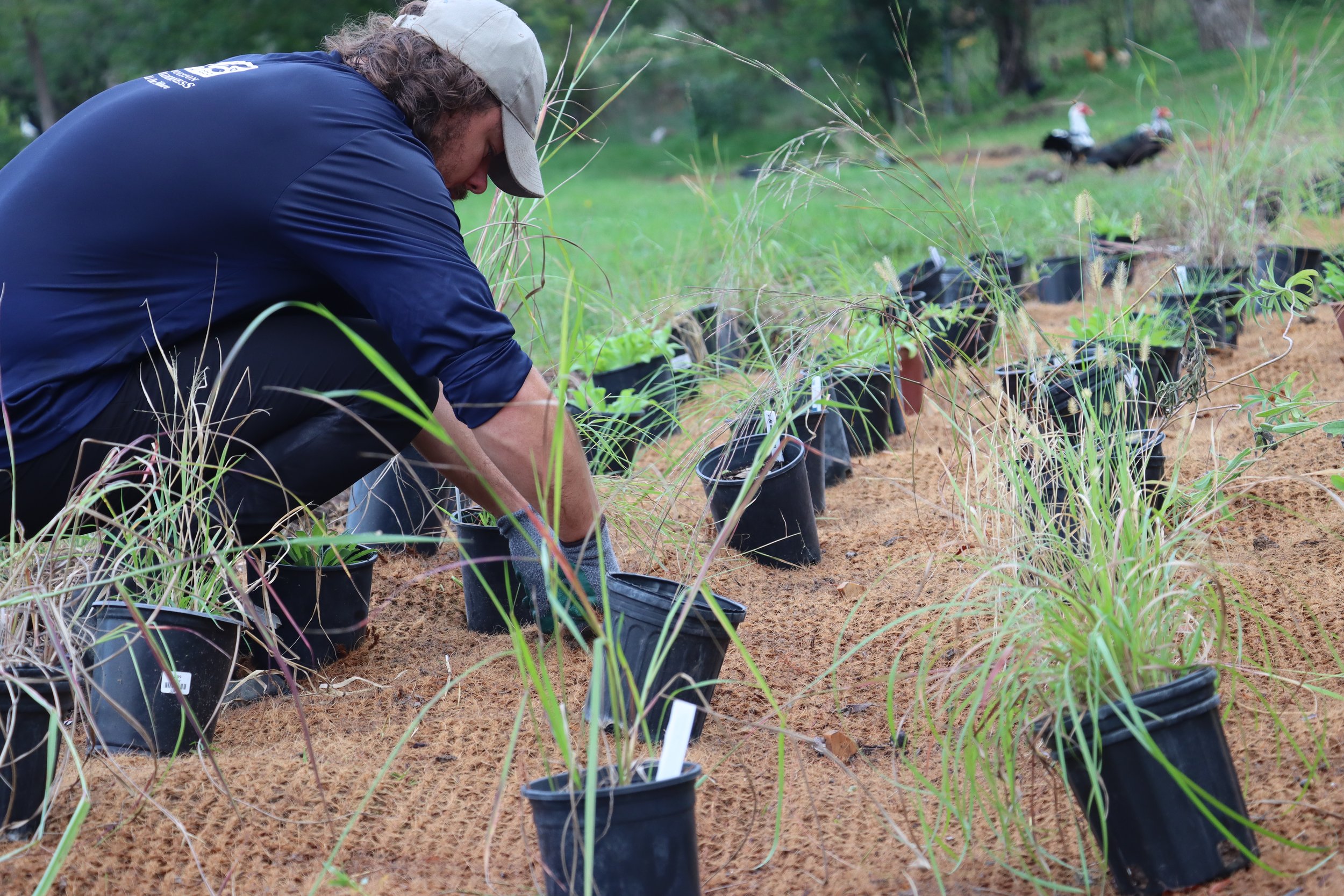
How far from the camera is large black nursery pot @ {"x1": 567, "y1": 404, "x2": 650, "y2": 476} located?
2309mm

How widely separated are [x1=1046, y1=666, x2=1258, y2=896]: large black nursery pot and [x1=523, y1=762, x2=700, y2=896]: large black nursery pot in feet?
1.32

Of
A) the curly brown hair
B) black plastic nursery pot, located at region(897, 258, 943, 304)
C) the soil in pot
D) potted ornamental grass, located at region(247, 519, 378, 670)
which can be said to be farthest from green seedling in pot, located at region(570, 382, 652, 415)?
black plastic nursery pot, located at region(897, 258, 943, 304)

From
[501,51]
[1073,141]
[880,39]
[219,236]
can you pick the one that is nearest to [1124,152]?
[1073,141]

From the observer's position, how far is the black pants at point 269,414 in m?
1.78

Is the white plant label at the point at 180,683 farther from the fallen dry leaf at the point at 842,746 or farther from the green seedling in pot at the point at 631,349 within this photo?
the green seedling in pot at the point at 631,349

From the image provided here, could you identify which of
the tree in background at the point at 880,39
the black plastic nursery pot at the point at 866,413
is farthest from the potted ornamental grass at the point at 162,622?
the tree in background at the point at 880,39

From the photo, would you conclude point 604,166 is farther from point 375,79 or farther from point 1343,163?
point 375,79

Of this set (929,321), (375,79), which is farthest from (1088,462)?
(929,321)

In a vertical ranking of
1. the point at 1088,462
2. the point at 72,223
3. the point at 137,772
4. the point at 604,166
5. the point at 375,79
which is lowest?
the point at 604,166

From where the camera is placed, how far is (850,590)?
7.21 feet

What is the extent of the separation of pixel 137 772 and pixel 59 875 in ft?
0.73

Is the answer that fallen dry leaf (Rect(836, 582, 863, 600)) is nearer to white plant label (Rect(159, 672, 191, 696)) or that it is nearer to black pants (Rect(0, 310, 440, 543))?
black pants (Rect(0, 310, 440, 543))

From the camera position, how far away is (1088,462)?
1489 millimetres

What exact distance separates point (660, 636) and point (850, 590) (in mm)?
717
